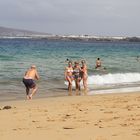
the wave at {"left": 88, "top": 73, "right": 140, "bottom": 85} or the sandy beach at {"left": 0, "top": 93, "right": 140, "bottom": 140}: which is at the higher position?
the sandy beach at {"left": 0, "top": 93, "right": 140, "bottom": 140}

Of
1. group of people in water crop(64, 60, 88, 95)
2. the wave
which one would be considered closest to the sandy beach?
group of people in water crop(64, 60, 88, 95)

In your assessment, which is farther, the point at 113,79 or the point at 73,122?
the point at 113,79

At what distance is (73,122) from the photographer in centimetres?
840

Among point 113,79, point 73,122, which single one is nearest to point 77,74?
point 113,79

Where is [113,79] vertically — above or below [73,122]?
below

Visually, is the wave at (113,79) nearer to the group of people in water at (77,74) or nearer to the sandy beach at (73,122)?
the group of people in water at (77,74)

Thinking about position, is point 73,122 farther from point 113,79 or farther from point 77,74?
point 113,79

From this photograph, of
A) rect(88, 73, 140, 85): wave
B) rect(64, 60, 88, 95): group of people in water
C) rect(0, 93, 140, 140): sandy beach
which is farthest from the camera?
rect(88, 73, 140, 85): wave

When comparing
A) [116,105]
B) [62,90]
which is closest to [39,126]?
[116,105]

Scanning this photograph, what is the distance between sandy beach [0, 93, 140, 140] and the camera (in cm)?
726

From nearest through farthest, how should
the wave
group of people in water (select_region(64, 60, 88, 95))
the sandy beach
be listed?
the sandy beach < group of people in water (select_region(64, 60, 88, 95)) < the wave

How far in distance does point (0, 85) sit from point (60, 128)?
11614 millimetres

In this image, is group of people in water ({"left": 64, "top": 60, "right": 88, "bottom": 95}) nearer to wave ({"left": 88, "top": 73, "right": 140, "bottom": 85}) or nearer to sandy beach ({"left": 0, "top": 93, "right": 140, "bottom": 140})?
wave ({"left": 88, "top": 73, "right": 140, "bottom": 85})

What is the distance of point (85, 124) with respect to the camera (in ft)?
26.8
